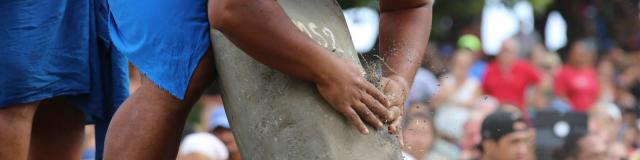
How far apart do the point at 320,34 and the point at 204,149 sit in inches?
117

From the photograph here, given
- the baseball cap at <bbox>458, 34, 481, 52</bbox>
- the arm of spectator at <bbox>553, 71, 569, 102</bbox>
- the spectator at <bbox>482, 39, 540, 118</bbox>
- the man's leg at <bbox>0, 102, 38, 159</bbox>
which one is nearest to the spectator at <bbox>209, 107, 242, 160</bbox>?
the man's leg at <bbox>0, 102, 38, 159</bbox>

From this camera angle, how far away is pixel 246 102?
373cm

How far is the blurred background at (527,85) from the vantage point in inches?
315

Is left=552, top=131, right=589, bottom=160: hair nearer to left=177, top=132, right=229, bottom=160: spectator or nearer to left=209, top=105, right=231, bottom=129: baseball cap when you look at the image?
left=209, top=105, right=231, bottom=129: baseball cap

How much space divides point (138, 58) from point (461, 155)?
18.9 ft

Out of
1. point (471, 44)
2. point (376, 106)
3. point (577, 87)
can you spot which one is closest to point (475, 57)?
point (471, 44)

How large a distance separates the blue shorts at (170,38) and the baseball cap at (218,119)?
3.22 metres

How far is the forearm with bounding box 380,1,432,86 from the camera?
3.97 meters

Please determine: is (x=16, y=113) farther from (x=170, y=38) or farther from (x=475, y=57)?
(x=475, y=57)

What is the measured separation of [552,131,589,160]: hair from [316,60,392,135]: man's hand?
6.45 metres

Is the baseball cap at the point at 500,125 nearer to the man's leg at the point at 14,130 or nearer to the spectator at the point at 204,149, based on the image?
the spectator at the point at 204,149

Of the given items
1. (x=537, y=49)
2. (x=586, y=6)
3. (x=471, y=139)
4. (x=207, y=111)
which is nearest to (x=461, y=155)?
(x=471, y=139)

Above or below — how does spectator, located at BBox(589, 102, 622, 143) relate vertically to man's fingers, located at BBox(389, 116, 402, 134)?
below

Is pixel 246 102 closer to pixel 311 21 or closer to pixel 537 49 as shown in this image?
pixel 311 21
